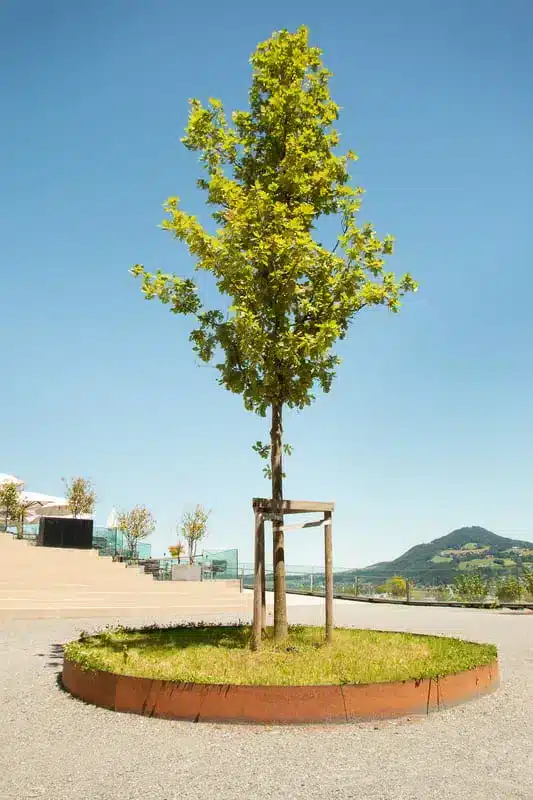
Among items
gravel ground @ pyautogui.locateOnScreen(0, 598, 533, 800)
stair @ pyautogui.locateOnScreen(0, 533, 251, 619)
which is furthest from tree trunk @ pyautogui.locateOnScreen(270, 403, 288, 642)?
stair @ pyautogui.locateOnScreen(0, 533, 251, 619)

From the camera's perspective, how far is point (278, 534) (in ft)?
32.9

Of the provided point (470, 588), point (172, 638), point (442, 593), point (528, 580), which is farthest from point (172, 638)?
point (470, 588)

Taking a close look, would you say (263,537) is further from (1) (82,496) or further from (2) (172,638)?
Result: (1) (82,496)

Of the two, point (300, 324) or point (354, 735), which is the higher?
point (300, 324)

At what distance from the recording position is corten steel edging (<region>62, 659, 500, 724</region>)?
6711 mm

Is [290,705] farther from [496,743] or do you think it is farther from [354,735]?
[496,743]

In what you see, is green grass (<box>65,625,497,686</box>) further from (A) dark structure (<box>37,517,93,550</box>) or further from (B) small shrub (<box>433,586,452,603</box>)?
(A) dark structure (<box>37,517,93,550</box>)

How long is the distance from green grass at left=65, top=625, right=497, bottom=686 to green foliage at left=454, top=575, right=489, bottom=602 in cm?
1635

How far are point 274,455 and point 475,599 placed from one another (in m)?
19.2

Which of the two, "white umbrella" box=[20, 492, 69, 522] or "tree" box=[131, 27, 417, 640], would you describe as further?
"white umbrella" box=[20, 492, 69, 522]

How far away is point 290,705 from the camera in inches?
264

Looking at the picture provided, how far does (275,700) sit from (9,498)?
3896 cm

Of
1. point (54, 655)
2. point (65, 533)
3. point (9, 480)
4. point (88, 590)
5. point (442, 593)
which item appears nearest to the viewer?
point (54, 655)

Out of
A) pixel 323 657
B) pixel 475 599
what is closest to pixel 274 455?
pixel 323 657
